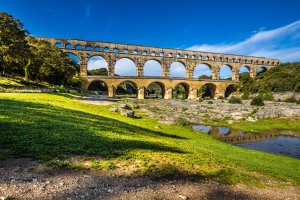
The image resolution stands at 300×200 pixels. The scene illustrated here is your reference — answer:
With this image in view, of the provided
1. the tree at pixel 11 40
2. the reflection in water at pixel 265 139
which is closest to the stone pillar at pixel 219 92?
the reflection in water at pixel 265 139

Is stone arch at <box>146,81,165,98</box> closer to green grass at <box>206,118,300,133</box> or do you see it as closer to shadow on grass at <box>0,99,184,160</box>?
green grass at <box>206,118,300,133</box>

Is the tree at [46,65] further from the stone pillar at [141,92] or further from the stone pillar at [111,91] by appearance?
the stone pillar at [141,92]

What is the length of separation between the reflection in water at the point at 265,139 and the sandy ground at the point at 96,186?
13257mm

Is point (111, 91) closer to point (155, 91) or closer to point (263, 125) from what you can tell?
point (263, 125)

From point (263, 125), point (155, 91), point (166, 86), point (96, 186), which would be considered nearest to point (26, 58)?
point (263, 125)

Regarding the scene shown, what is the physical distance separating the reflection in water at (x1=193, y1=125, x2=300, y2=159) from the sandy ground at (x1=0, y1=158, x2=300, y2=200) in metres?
13.3

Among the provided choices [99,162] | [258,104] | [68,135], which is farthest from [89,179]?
[258,104]

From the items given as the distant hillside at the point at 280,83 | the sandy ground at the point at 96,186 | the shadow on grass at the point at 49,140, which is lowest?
the sandy ground at the point at 96,186

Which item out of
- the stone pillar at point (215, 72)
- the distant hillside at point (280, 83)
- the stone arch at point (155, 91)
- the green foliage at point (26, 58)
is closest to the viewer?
the green foliage at point (26, 58)

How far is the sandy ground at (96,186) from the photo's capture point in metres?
5.32

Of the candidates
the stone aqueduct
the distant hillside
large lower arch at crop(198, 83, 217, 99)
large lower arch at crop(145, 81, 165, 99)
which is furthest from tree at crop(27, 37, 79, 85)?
the distant hillside

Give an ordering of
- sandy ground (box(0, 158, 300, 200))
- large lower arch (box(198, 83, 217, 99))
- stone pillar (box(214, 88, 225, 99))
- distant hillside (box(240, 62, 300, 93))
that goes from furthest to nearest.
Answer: large lower arch (box(198, 83, 217, 99)) < stone pillar (box(214, 88, 225, 99)) < distant hillside (box(240, 62, 300, 93)) < sandy ground (box(0, 158, 300, 200))

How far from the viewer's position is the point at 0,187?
517 centimetres

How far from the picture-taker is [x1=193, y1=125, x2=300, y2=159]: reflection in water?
766 inches
